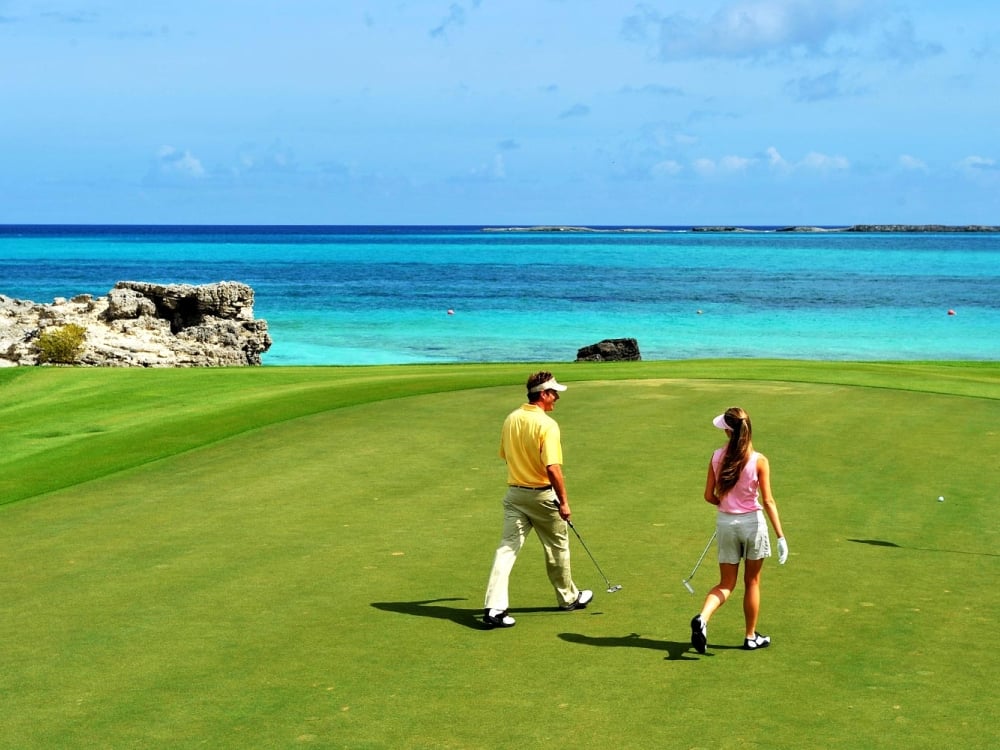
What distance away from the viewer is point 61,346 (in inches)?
1634

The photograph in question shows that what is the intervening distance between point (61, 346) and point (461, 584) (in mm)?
33334

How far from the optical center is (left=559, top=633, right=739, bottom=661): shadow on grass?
9586mm

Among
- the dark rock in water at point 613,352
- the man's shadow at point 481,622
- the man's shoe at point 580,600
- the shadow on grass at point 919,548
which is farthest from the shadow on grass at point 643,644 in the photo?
the dark rock in water at point 613,352

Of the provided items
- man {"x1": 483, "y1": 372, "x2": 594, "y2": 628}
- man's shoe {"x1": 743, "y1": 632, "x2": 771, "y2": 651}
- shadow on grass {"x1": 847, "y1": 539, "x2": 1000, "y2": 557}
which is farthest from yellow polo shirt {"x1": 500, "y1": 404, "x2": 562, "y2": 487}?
shadow on grass {"x1": 847, "y1": 539, "x2": 1000, "y2": 557}

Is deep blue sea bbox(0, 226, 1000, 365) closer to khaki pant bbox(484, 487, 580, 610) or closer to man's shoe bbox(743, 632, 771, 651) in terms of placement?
khaki pant bbox(484, 487, 580, 610)

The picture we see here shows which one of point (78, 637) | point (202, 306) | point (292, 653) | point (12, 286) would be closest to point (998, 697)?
point (292, 653)

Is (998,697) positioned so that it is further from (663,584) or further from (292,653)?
(292,653)

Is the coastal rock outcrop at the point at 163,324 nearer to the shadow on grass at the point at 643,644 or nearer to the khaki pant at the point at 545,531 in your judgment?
the khaki pant at the point at 545,531

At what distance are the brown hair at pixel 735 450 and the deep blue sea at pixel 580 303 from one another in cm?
4960

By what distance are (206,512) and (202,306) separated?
3494cm

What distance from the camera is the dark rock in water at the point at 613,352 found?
139 feet

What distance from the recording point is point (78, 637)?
1015cm

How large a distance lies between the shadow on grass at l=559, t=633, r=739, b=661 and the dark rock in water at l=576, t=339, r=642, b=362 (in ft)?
106

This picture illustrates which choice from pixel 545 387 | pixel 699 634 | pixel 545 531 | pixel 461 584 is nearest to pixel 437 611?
pixel 461 584
